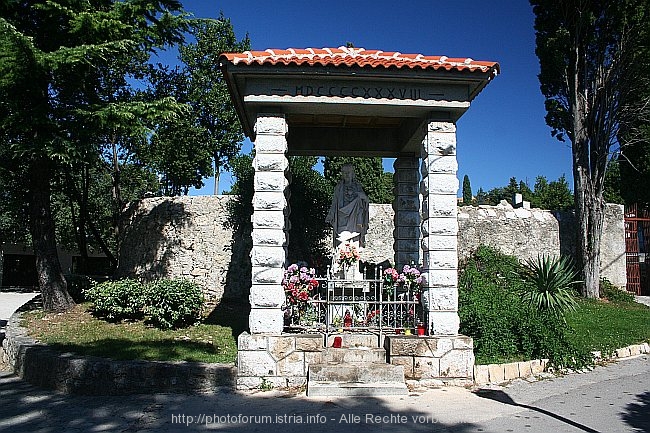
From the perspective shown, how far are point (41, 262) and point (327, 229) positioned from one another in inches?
282

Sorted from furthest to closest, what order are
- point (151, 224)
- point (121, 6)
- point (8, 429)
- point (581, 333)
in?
point (151, 224) → point (121, 6) → point (581, 333) → point (8, 429)

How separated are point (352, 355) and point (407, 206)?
12.5 feet

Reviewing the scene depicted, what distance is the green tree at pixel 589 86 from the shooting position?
15.5 metres

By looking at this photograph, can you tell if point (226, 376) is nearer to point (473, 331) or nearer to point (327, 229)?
point (473, 331)

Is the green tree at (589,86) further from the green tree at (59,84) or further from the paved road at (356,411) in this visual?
the green tree at (59,84)

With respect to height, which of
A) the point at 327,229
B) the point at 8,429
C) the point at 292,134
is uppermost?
the point at 292,134

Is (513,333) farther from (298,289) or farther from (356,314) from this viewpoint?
(298,289)

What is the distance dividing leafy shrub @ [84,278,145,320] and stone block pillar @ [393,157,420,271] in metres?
5.53

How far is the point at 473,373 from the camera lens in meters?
7.33

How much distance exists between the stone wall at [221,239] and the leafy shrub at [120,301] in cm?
407

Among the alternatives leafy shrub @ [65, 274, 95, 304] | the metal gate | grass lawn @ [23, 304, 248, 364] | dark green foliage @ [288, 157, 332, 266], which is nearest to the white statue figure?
grass lawn @ [23, 304, 248, 364]

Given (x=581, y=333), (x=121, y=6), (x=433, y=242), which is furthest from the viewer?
(x=121, y=6)

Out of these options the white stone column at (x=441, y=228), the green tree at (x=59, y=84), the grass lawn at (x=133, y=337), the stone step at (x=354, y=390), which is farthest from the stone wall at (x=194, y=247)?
the stone step at (x=354, y=390)

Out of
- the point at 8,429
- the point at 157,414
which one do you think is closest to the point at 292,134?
the point at 157,414
